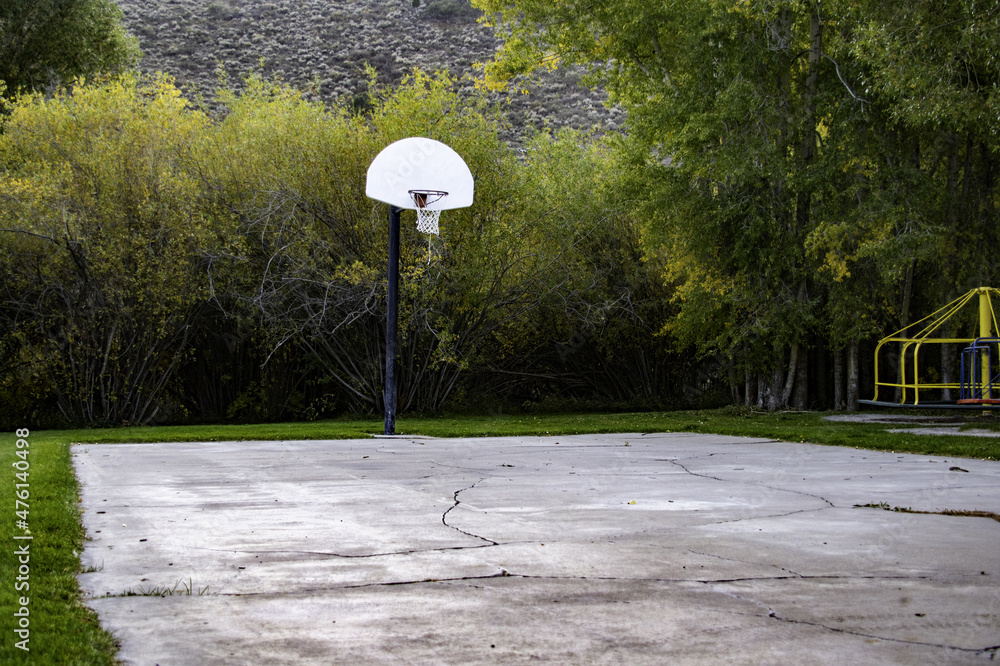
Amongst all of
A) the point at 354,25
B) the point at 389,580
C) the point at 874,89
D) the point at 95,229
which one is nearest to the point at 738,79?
the point at 874,89

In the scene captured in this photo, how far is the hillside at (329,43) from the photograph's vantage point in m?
45.4

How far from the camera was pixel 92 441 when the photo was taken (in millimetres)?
9789

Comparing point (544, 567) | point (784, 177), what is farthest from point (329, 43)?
point (544, 567)

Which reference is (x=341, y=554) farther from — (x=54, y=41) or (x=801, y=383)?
(x=54, y=41)

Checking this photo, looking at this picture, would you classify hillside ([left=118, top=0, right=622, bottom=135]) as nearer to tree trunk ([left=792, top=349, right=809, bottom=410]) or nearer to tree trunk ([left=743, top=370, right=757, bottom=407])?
tree trunk ([left=743, top=370, right=757, bottom=407])

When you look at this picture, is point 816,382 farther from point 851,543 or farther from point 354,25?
point 354,25

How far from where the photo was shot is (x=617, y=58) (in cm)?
1512

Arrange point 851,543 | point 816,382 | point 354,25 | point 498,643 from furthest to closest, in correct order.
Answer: point 354,25, point 816,382, point 851,543, point 498,643

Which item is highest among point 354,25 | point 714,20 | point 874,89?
point 354,25

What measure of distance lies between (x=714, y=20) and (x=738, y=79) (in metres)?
0.88

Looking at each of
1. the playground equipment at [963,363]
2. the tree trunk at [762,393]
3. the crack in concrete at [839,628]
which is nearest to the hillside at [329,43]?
the tree trunk at [762,393]

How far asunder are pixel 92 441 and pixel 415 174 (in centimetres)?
450

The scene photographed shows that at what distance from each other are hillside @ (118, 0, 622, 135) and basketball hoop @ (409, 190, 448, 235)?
3238 centimetres

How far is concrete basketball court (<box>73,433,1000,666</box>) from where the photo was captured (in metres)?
2.38
